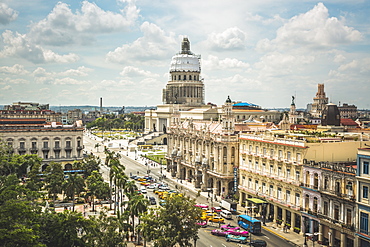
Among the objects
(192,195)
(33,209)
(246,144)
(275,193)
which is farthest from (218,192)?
(33,209)

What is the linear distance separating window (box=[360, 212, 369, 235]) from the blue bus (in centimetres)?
1719

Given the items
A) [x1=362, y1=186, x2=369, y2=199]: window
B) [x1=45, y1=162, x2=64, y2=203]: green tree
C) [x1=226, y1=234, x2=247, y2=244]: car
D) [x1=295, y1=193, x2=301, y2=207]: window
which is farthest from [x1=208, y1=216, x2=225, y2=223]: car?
[x1=45, y1=162, x2=64, y2=203]: green tree

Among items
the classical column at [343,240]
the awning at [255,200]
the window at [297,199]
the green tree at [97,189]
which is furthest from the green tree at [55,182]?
the classical column at [343,240]

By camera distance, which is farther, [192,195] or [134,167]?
[134,167]

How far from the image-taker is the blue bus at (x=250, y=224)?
6309cm

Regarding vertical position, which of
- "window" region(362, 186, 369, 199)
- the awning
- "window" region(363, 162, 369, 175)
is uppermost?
"window" region(363, 162, 369, 175)

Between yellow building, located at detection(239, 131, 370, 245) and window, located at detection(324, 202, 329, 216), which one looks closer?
window, located at detection(324, 202, 329, 216)

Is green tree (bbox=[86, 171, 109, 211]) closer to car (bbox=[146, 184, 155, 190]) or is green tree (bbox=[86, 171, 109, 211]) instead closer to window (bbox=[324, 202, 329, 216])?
car (bbox=[146, 184, 155, 190])

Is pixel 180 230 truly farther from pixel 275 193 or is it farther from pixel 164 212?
pixel 275 193

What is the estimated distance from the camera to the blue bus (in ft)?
207

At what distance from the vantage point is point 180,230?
49531 mm

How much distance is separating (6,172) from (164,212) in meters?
60.3

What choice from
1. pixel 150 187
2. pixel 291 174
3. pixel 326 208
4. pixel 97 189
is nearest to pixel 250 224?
pixel 291 174

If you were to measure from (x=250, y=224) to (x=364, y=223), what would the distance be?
723 inches
